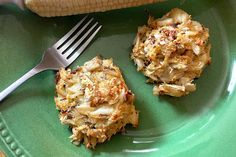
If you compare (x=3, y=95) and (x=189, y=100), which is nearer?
(x=3, y=95)

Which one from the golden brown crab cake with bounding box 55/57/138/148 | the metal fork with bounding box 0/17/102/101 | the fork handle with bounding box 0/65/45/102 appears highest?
the metal fork with bounding box 0/17/102/101

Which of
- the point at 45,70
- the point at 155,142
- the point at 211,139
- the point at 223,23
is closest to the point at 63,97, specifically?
the point at 45,70

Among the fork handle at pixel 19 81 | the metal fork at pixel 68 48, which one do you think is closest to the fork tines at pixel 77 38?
the metal fork at pixel 68 48

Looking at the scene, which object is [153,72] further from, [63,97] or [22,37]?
[22,37]

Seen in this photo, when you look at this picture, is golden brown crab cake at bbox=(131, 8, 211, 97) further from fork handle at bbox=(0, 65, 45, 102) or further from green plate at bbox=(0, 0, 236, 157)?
fork handle at bbox=(0, 65, 45, 102)

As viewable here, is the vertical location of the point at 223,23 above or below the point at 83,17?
below

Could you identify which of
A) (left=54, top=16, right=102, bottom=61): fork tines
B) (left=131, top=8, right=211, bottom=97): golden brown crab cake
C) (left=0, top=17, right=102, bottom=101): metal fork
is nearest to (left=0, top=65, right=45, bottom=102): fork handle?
(left=0, top=17, right=102, bottom=101): metal fork
